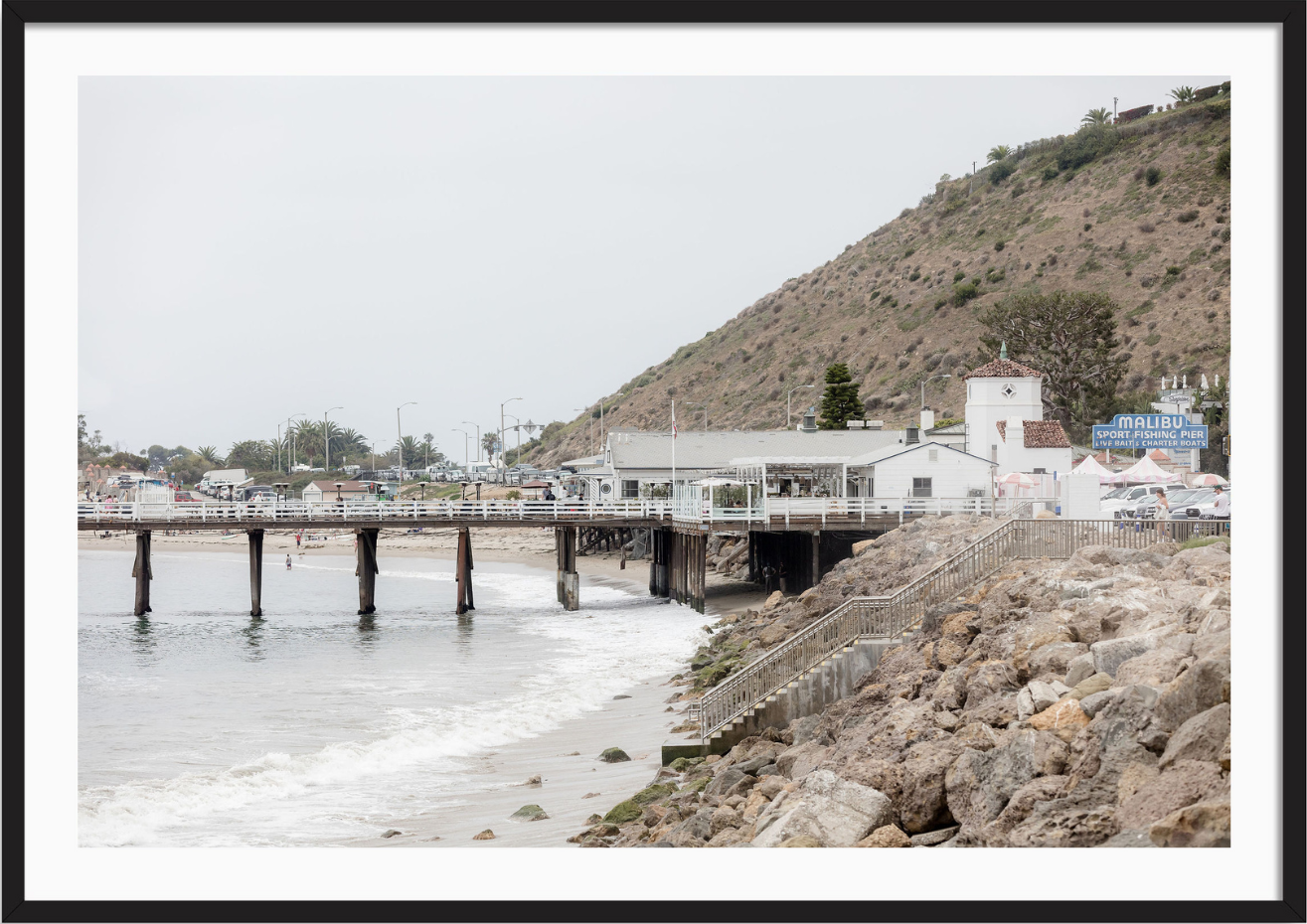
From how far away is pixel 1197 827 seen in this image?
785 centimetres

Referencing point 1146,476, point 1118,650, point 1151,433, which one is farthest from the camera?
point 1146,476

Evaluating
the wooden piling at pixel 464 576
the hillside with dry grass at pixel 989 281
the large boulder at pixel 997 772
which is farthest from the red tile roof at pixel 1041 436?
the large boulder at pixel 997 772

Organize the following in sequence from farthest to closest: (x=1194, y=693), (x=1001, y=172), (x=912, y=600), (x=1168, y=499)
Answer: (x=1001, y=172), (x=1168, y=499), (x=912, y=600), (x=1194, y=693)

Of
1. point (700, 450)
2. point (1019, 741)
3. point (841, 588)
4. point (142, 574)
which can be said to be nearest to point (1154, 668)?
point (1019, 741)

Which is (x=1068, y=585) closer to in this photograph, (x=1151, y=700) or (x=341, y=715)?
(x=1151, y=700)

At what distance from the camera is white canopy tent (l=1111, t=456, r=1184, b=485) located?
3769 centimetres

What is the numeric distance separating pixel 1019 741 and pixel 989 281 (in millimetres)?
97389

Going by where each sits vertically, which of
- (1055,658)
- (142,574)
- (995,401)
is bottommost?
(142,574)

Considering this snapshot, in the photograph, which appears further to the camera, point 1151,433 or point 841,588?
point 1151,433

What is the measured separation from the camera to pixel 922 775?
1091 cm

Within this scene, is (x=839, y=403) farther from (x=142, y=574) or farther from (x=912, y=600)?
(x=912, y=600)

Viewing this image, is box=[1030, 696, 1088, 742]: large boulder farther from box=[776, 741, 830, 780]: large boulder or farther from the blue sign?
the blue sign
